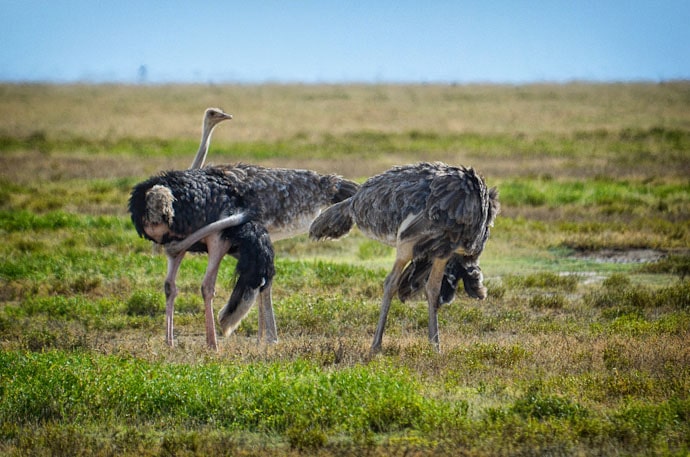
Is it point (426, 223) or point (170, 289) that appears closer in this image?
point (426, 223)

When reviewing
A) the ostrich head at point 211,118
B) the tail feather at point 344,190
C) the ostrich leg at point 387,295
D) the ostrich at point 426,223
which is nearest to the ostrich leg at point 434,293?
the ostrich at point 426,223

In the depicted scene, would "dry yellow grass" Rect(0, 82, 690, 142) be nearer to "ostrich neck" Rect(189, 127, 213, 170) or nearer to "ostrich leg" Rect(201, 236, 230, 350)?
"ostrich neck" Rect(189, 127, 213, 170)

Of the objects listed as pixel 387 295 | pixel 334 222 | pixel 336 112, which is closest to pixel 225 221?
pixel 334 222

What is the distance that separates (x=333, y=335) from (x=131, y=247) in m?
5.88

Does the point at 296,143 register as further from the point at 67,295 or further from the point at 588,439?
the point at 588,439

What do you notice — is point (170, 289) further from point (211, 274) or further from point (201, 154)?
point (201, 154)

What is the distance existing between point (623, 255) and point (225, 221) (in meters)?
7.86

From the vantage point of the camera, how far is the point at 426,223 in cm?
838

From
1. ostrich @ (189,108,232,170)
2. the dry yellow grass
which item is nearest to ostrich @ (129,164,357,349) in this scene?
ostrich @ (189,108,232,170)

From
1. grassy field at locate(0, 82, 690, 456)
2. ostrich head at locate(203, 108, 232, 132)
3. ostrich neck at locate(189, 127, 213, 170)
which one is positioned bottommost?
grassy field at locate(0, 82, 690, 456)

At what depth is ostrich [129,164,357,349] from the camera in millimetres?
8672

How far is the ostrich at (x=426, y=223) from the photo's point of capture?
27.4 ft

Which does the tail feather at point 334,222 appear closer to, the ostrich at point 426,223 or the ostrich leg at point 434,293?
the ostrich at point 426,223

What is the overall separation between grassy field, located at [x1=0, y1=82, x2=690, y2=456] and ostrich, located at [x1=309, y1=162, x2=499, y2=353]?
0.57 m
